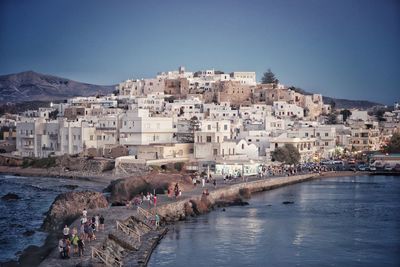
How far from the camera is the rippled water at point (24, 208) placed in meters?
19.2

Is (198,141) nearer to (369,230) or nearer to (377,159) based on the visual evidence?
(377,159)

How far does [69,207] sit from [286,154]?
23464 millimetres

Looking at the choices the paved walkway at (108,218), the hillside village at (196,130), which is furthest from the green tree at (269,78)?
the paved walkway at (108,218)

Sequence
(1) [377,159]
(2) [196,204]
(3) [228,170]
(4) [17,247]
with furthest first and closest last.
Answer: (1) [377,159]
(3) [228,170]
(2) [196,204]
(4) [17,247]

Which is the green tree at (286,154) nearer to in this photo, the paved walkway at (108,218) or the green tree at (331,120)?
the paved walkway at (108,218)

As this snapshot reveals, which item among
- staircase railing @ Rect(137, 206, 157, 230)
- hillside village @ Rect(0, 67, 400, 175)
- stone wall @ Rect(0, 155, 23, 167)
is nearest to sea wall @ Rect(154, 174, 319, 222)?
staircase railing @ Rect(137, 206, 157, 230)

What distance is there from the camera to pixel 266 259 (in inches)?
685

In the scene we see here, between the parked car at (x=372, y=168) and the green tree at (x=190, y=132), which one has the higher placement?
the green tree at (x=190, y=132)

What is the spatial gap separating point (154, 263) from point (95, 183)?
2122 centimetres

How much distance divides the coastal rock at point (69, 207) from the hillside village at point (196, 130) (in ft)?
48.0

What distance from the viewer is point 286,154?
142ft

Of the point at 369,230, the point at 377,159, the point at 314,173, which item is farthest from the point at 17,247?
the point at 377,159

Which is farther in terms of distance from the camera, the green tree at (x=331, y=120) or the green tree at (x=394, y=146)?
the green tree at (x=331, y=120)

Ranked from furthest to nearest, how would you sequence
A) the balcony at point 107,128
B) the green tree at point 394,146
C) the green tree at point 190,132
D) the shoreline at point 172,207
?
1. the green tree at point 394,146
2. the balcony at point 107,128
3. the green tree at point 190,132
4. the shoreline at point 172,207
